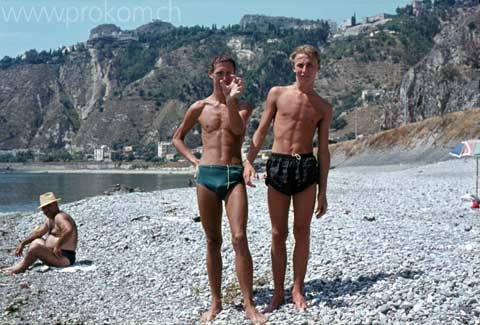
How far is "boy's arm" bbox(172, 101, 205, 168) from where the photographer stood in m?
6.85

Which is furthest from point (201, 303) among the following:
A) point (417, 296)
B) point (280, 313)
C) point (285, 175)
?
point (417, 296)

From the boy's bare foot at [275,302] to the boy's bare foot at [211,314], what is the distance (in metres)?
0.47

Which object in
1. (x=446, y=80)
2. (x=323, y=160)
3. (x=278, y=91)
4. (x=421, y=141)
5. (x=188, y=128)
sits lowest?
(x=421, y=141)

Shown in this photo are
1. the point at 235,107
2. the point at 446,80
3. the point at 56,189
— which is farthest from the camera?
the point at 446,80

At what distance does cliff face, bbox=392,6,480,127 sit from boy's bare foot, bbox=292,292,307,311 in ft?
213

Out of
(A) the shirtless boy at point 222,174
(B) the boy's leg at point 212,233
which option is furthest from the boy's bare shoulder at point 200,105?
(B) the boy's leg at point 212,233

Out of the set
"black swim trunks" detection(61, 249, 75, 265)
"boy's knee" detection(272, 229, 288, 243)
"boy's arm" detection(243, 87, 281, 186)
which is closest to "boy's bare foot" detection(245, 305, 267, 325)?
"boy's knee" detection(272, 229, 288, 243)

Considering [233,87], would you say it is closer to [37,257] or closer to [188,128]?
[188,128]

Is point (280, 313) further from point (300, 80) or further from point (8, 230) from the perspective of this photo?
point (8, 230)

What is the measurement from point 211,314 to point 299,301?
86cm

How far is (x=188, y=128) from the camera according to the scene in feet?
23.2

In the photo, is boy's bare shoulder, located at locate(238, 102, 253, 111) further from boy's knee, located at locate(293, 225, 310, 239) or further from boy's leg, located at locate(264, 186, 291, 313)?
boy's knee, located at locate(293, 225, 310, 239)

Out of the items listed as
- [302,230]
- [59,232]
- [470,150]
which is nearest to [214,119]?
[302,230]

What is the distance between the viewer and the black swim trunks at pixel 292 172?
6473 millimetres
